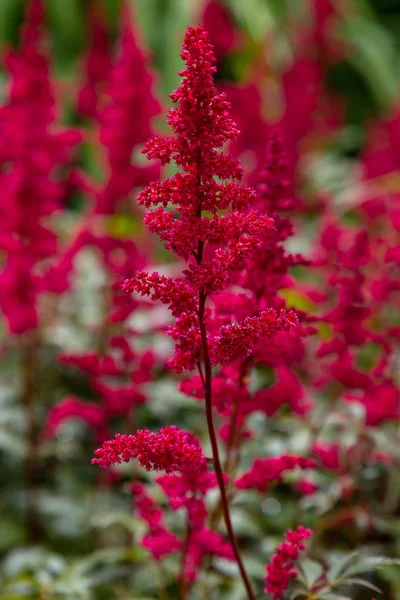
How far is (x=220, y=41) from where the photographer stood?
2988mm

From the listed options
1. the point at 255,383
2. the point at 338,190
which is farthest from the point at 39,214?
the point at 338,190

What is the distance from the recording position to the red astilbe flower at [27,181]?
6.37ft

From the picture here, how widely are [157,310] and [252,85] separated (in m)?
1.04

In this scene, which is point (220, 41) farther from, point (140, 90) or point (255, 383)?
point (255, 383)

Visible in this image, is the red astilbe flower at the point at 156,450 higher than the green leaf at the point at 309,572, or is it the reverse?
the red astilbe flower at the point at 156,450

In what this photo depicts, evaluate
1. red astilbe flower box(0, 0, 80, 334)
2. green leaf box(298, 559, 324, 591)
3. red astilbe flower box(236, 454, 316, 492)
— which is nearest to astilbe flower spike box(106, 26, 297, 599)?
red astilbe flower box(236, 454, 316, 492)

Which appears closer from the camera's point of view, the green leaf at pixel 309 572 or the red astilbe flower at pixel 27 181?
the green leaf at pixel 309 572

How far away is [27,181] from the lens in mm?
1941

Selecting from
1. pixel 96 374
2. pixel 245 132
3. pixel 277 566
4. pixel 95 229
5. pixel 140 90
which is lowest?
pixel 277 566

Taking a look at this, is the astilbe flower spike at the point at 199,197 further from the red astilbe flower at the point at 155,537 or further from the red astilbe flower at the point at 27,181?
the red astilbe flower at the point at 27,181

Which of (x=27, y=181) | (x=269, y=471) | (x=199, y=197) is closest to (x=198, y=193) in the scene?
(x=199, y=197)

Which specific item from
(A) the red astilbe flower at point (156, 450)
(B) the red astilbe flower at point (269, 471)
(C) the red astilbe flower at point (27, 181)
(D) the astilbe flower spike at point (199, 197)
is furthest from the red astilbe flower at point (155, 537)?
(C) the red astilbe flower at point (27, 181)

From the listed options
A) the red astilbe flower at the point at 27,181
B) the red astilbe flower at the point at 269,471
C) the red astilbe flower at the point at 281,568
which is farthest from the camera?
the red astilbe flower at the point at 27,181

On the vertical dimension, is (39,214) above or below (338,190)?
below
